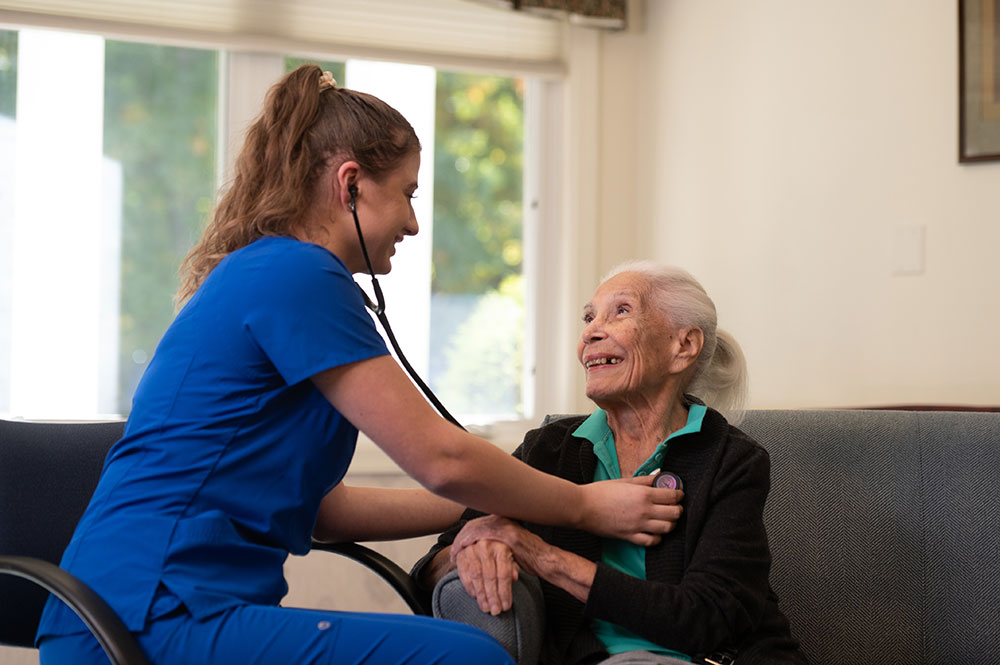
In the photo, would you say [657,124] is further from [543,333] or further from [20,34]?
[20,34]

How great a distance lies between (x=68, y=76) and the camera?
3039 millimetres

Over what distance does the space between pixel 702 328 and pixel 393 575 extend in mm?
675

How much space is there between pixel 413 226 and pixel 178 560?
55cm

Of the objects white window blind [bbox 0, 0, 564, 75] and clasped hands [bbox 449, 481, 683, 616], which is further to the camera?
white window blind [bbox 0, 0, 564, 75]

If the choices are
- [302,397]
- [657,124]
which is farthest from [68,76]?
[302,397]

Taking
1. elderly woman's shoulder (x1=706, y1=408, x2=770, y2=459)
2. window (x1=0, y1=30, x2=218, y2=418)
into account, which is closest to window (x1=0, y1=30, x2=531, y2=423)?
window (x1=0, y1=30, x2=218, y2=418)

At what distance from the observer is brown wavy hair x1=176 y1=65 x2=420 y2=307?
4.32 feet

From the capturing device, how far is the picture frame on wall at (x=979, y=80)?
7.98 ft

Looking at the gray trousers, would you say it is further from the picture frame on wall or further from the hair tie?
the picture frame on wall

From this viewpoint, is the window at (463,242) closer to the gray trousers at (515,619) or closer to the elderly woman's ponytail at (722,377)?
the elderly woman's ponytail at (722,377)

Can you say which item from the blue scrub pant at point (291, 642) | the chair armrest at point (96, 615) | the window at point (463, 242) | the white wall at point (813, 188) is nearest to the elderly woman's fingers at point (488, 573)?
the blue scrub pant at point (291, 642)

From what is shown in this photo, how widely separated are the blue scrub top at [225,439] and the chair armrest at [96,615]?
3 cm

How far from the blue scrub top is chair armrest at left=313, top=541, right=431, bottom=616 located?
1.20 ft

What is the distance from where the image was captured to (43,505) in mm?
1839
